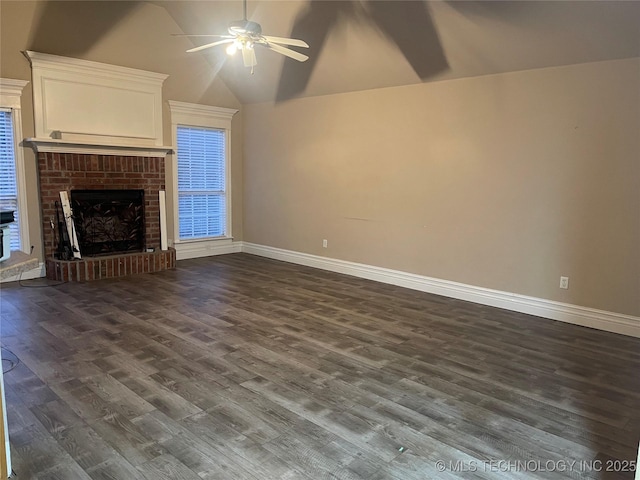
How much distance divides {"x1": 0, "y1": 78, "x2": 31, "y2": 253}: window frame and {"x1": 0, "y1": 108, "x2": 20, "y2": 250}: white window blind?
3cm

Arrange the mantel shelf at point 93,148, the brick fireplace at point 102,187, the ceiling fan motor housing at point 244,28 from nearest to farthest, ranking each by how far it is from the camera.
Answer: the ceiling fan motor housing at point 244,28 < the mantel shelf at point 93,148 < the brick fireplace at point 102,187

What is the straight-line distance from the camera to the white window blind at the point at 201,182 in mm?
7031

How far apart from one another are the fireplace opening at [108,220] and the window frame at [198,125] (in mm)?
614

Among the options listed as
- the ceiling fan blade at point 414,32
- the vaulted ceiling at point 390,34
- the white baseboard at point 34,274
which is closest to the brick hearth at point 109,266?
the white baseboard at point 34,274

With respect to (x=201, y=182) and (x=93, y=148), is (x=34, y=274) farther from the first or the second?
(x=201, y=182)

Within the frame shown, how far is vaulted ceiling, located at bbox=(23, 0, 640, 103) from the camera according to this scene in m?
3.84

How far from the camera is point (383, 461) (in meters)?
2.24

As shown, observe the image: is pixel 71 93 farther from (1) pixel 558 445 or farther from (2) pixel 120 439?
(1) pixel 558 445

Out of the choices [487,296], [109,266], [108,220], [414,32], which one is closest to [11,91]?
[108,220]

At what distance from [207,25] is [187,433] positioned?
5.15 metres

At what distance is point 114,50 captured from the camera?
5855 millimetres

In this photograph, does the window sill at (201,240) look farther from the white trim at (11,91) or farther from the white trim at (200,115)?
the white trim at (11,91)

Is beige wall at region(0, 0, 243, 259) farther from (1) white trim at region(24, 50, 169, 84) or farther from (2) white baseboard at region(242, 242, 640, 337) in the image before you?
(2) white baseboard at region(242, 242, 640, 337)

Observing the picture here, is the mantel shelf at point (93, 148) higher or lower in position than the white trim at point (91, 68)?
lower
